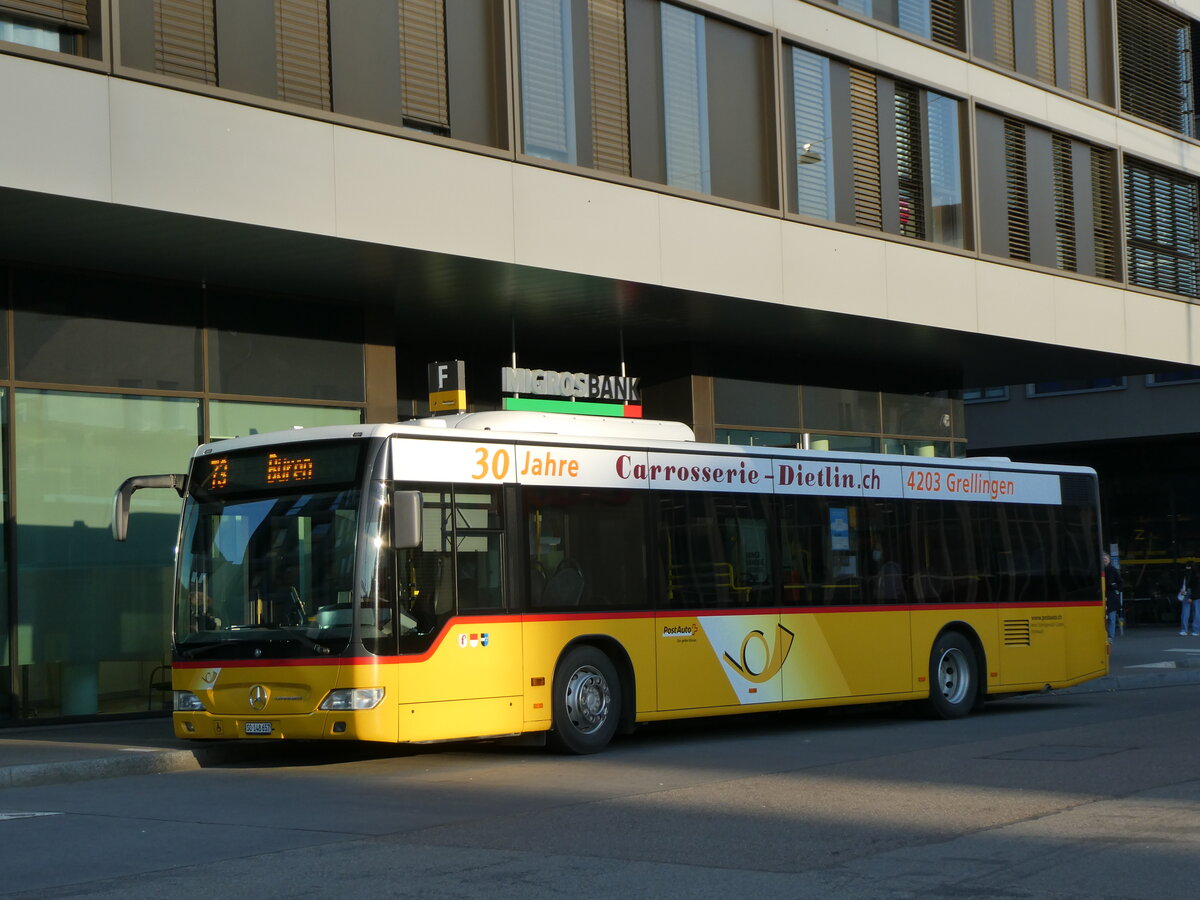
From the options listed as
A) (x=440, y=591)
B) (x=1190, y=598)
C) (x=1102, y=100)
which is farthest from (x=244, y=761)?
(x=1190, y=598)

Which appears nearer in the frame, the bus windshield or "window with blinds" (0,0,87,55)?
the bus windshield

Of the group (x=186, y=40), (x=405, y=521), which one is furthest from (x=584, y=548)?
(x=186, y=40)

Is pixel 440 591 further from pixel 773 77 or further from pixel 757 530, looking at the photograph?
pixel 773 77

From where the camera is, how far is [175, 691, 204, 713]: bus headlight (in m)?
13.4

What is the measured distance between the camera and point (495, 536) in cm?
1359

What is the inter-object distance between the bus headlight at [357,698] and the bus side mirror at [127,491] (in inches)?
94.2

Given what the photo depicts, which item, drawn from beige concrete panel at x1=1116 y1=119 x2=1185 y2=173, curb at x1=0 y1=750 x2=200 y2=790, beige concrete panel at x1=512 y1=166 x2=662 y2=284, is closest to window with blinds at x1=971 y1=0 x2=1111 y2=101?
beige concrete panel at x1=1116 y1=119 x2=1185 y2=173

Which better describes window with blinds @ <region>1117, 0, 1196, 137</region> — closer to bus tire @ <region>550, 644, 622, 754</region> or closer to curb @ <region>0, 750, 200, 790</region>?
bus tire @ <region>550, 644, 622, 754</region>

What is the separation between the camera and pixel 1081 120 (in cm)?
2783

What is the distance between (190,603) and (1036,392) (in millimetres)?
32447

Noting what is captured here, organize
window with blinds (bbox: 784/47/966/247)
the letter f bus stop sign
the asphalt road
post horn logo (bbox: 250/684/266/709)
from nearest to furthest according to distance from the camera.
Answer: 1. the asphalt road
2. post horn logo (bbox: 250/684/266/709)
3. the letter f bus stop sign
4. window with blinds (bbox: 784/47/966/247)

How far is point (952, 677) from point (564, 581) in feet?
19.9

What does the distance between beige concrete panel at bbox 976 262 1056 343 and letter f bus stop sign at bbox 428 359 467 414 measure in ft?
31.9

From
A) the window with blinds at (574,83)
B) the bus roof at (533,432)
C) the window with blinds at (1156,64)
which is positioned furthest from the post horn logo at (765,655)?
the window with blinds at (1156,64)
